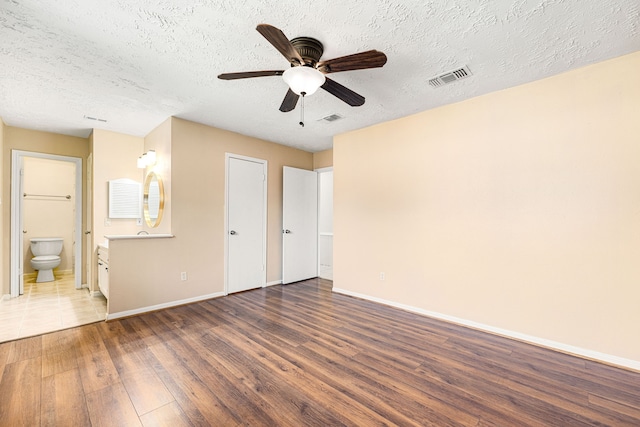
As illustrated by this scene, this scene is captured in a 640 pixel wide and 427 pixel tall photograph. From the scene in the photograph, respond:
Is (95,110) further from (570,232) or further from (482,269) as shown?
(570,232)

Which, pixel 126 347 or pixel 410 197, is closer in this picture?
pixel 126 347

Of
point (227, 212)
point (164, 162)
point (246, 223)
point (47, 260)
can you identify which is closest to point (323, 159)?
point (246, 223)

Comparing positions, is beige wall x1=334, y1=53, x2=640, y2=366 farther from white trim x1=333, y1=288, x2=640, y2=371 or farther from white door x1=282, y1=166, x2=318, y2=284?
white door x1=282, y1=166, x2=318, y2=284

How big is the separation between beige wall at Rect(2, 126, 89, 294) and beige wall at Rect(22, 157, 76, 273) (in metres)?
1.12

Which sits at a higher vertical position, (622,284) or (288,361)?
(622,284)

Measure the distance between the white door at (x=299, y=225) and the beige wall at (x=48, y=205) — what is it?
4.20m

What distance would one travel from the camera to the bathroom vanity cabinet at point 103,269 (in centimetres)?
333

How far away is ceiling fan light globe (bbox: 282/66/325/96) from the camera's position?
6.05ft

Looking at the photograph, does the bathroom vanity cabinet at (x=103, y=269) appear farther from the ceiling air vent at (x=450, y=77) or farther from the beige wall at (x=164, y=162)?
the ceiling air vent at (x=450, y=77)

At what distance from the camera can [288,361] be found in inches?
88.8

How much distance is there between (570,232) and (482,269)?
2.70ft

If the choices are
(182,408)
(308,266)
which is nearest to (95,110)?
(182,408)

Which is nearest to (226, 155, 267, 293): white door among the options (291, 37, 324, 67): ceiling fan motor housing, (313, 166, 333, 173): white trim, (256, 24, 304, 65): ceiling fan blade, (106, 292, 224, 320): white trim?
(106, 292, 224, 320): white trim

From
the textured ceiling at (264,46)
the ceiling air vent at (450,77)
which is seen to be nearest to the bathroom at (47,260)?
the textured ceiling at (264,46)
